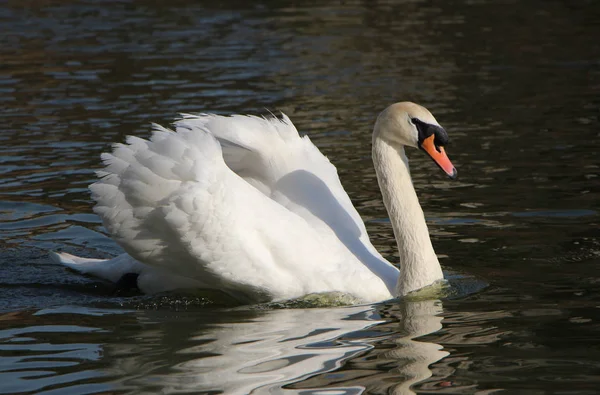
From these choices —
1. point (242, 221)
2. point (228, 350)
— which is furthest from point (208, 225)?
point (228, 350)

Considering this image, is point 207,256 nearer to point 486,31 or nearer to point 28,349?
point 28,349

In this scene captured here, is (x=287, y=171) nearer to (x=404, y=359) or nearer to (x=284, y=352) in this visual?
(x=284, y=352)

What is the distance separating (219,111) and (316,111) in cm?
126

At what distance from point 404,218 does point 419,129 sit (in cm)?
69

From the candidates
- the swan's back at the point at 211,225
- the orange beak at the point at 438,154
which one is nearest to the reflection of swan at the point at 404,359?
the swan's back at the point at 211,225

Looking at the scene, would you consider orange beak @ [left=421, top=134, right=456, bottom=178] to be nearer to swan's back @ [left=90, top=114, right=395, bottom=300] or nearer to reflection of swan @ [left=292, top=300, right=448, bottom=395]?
swan's back @ [left=90, top=114, right=395, bottom=300]

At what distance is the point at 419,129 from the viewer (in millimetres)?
7711

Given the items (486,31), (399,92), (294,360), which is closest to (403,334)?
(294,360)

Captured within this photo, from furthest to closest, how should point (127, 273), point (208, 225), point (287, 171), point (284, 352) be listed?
point (287, 171) < point (127, 273) < point (208, 225) < point (284, 352)

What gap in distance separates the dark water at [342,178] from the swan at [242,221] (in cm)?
22

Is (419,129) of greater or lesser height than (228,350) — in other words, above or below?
above

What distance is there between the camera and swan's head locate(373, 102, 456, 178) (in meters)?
7.66

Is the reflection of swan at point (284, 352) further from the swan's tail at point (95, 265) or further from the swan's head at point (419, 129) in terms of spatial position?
the swan's head at point (419, 129)

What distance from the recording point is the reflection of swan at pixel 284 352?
586cm
